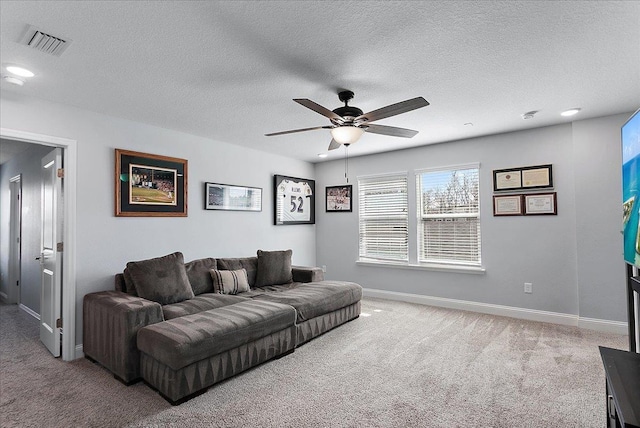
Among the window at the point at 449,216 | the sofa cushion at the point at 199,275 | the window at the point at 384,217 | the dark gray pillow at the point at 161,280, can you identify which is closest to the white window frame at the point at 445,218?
the window at the point at 449,216

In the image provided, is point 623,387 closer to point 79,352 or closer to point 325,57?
point 325,57

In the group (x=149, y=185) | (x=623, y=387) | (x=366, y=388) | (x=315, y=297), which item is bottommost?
(x=366, y=388)

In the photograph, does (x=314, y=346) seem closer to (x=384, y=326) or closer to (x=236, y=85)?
(x=384, y=326)

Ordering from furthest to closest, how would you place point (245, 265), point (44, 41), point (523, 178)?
point (245, 265), point (523, 178), point (44, 41)

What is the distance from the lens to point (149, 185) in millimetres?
3834

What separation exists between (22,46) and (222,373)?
2.73m

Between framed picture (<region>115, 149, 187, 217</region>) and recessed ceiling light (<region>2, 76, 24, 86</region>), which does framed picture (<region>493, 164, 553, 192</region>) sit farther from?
recessed ceiling light (<region>2, 76, 24, 86</region>)

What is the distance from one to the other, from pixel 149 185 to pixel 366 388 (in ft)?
10.4

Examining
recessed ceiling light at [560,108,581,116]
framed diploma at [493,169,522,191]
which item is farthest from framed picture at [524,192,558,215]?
recessed ceiling light at [560,108,581,116]

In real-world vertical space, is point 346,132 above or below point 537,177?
above

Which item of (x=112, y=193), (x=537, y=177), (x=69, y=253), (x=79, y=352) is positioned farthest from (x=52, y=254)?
(x=537, y=177)

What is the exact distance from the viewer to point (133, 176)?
369 cm

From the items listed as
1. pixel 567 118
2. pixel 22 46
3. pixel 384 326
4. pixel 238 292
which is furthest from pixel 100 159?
pixel 567 118

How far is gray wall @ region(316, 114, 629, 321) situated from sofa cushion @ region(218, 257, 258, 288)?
2400 mm
